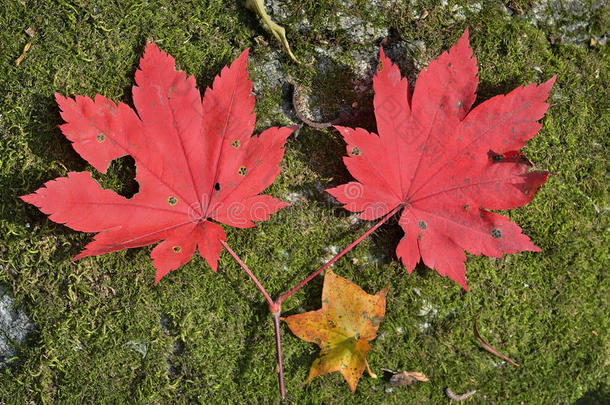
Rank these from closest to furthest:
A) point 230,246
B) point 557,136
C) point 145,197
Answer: point 145,197, point 230,246, point 557,136

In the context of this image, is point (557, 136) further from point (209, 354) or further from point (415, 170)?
point (209, 354)

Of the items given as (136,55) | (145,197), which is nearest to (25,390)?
(145,197)

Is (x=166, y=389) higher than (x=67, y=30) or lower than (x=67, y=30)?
lower

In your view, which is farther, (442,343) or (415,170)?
(442,343)

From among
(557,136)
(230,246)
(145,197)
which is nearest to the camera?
(145,197)

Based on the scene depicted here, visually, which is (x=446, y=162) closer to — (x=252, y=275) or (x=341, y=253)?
(x=341, y=253)

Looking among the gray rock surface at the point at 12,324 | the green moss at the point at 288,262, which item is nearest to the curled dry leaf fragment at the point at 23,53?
the green moss at the point at 288,262

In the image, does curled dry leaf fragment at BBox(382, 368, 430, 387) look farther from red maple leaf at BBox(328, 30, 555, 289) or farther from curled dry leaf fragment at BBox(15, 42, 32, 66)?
curled dry leaf fragment at BBox(15, 42, 32, 66)

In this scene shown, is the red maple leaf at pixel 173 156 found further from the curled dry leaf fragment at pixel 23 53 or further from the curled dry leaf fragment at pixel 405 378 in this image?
the curled dry leaf fragment at pixel 405 378
